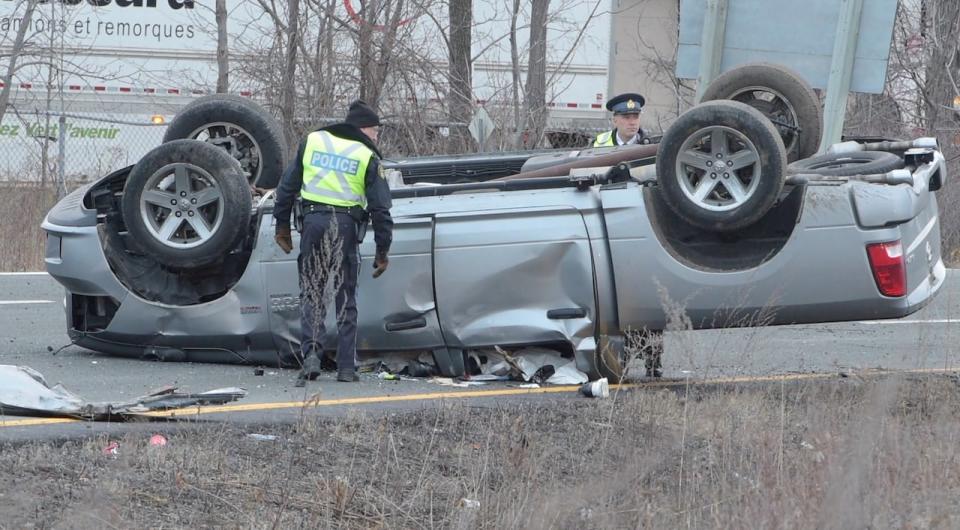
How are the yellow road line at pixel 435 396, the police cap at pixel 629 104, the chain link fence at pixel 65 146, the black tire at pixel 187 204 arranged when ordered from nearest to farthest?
1. the yellow road line at pixel 435 396
2. the black tire at pixel 187 204
3. the police cap at pixel 629 104
4. the chain link fence at pixel 65 146

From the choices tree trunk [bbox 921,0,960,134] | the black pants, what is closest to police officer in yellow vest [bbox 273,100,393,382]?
the black pants

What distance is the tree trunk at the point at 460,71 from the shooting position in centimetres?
1733

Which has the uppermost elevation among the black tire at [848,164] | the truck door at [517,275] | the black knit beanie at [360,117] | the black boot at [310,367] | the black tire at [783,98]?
the black tire at [783,98]

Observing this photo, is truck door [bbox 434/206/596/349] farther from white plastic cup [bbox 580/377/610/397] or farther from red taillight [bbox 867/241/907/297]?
red taillight [bbox 867/241/907/297]

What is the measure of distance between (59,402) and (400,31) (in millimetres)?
11858

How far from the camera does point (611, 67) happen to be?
19969 mm

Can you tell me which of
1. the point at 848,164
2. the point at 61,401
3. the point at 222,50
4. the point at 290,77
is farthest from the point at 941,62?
the point at 61,401

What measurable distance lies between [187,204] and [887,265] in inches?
153

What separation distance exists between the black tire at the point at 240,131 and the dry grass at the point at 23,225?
6288mm

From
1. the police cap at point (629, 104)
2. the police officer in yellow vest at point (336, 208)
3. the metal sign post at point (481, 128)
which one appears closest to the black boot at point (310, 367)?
the police officer in yellow vest at point (336, 208)

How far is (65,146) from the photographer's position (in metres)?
16.1

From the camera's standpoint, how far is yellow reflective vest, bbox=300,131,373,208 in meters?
7.40

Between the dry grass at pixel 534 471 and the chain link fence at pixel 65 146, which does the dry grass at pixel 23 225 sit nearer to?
the chain link fence at pixel 65 146

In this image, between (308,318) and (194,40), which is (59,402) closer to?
(308,318)
